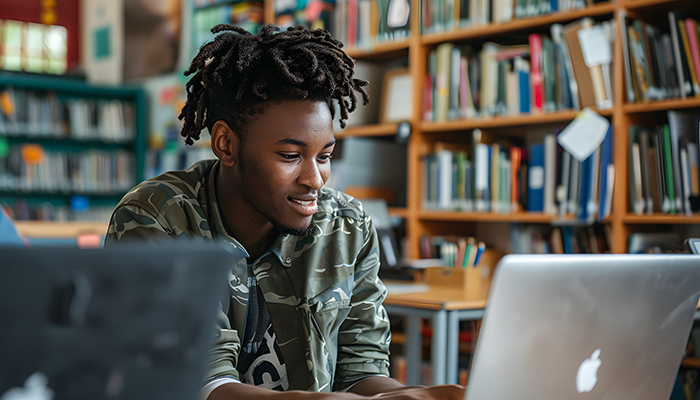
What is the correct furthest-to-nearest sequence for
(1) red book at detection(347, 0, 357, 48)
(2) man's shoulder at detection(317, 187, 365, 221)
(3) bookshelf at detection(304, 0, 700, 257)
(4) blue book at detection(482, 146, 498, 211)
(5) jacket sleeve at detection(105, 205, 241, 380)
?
(1) red book at detection(347, 0, 357, 48) → (4) blue book at detection(482, 146, 498, 211) → (3) bookshelf at detection(304, 0, 700, 257) → (2) man's shoulder at detection(317, 187, 365, 221) → (5) jacket sleeve at detection(105, 205, 241, 380)

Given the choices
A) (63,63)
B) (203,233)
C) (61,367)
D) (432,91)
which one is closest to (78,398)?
(61,367)

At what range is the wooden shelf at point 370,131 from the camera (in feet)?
10.0

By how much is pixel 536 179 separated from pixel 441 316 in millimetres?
1023

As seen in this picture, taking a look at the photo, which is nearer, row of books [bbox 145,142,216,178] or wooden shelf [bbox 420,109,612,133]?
wooden shelf [bbox 420,109,612,133]

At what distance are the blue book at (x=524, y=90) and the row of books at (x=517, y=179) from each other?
0.15 meters

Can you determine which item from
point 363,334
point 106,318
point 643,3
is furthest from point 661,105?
point 106,318

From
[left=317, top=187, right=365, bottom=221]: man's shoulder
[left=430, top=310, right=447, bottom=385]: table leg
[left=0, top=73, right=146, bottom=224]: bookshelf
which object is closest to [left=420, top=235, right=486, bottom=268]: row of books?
[left=430, top=310, right=447, bottom=385]: table leg

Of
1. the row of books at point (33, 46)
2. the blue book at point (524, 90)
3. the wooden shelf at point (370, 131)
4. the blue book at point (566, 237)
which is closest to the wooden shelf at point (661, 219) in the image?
the blue book at point (566, 237)

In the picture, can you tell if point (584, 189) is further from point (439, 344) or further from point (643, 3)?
point (439, 344)

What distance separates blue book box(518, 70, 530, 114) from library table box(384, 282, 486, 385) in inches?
39.4

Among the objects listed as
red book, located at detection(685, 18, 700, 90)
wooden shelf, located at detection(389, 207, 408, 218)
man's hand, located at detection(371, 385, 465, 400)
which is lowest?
man's hand, located at detection(371, 385, 465, 400)

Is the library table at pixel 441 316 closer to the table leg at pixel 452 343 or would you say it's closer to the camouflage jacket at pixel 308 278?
the table leg at pixel 452 343

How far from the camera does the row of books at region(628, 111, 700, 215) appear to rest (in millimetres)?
2275

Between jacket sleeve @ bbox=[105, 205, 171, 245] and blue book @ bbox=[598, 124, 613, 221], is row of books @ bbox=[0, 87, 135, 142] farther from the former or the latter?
jacket sleeve @ bbox=[105, 205, 171, 245]
